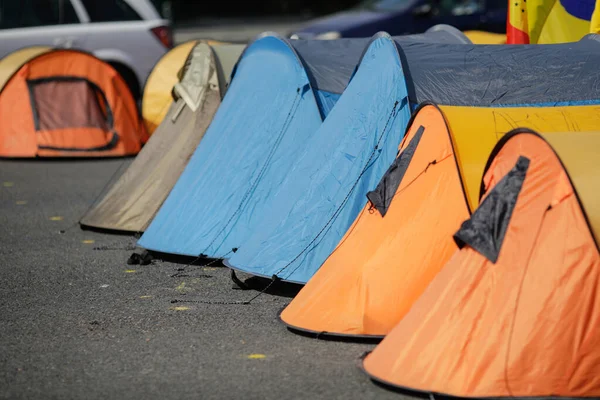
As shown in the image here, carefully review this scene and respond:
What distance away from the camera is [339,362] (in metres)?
5.17

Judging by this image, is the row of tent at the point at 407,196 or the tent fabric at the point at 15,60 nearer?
the row of tent at the point at 407,196

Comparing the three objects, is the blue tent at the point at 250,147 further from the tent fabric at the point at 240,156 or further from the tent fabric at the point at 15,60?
the tent fabric at the point at 15,60

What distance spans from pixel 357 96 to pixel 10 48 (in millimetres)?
8565

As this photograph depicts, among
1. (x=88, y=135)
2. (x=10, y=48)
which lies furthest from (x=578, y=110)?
(x=10, y=48)

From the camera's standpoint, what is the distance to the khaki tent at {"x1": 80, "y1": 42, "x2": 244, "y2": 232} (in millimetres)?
8273

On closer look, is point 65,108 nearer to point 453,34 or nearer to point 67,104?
point 67,104

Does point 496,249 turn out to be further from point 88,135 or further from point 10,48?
point 10,48

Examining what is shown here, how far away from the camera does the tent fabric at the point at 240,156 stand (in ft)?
23.9

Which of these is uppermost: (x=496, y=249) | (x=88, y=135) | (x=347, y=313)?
(x=496, y=249)

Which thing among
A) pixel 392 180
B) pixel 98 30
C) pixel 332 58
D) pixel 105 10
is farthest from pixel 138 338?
pixel 105 10

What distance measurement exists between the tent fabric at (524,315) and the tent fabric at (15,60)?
28.4 feet

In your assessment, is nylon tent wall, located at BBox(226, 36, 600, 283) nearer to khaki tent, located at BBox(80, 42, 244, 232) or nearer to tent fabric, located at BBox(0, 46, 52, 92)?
khaki tent, located at BBox(80, 42, 244, 232)

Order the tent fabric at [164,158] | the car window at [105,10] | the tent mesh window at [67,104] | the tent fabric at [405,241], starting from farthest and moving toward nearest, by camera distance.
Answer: the car window at [105,10] → the tent mesh window at [67,104] → the tent fabric at [164,158] → the tent fabric at [405,241]

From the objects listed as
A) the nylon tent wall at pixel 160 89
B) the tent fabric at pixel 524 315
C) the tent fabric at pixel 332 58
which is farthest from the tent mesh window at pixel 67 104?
the tent fabric at pixel 524 315
